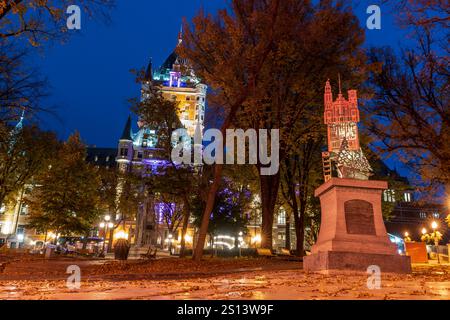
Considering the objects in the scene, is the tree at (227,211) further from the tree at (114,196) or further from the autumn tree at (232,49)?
the autumn tree at (232,49)

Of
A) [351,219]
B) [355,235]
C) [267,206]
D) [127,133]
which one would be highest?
[127,133]

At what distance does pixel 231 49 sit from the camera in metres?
20.0

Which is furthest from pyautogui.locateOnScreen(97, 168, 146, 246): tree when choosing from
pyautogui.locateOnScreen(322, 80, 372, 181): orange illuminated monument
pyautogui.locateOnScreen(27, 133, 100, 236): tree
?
pyautogui.locateOnScreen(322, 80, 372, 181): orange illuminated monument

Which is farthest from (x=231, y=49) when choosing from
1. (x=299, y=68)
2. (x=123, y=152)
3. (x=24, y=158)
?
(x=123, y=152)

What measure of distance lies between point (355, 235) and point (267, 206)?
9.67 m

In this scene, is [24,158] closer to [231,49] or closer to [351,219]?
[231,49]

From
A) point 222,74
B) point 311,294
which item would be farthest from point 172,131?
point 311,294

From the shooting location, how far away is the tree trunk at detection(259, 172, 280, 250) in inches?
→ 847

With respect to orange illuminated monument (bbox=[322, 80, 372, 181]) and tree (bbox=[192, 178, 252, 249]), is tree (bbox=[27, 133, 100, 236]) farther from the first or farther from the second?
orange illuminated monument (bbox=[322, 80, 372, 181])

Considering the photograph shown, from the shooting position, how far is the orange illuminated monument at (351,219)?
1165cm

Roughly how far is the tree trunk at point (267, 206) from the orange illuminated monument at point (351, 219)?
732cm

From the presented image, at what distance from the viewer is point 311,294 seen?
246 inches

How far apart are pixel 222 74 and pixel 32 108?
9226 mm

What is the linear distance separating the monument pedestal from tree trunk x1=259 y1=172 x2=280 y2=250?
8.12 metres
